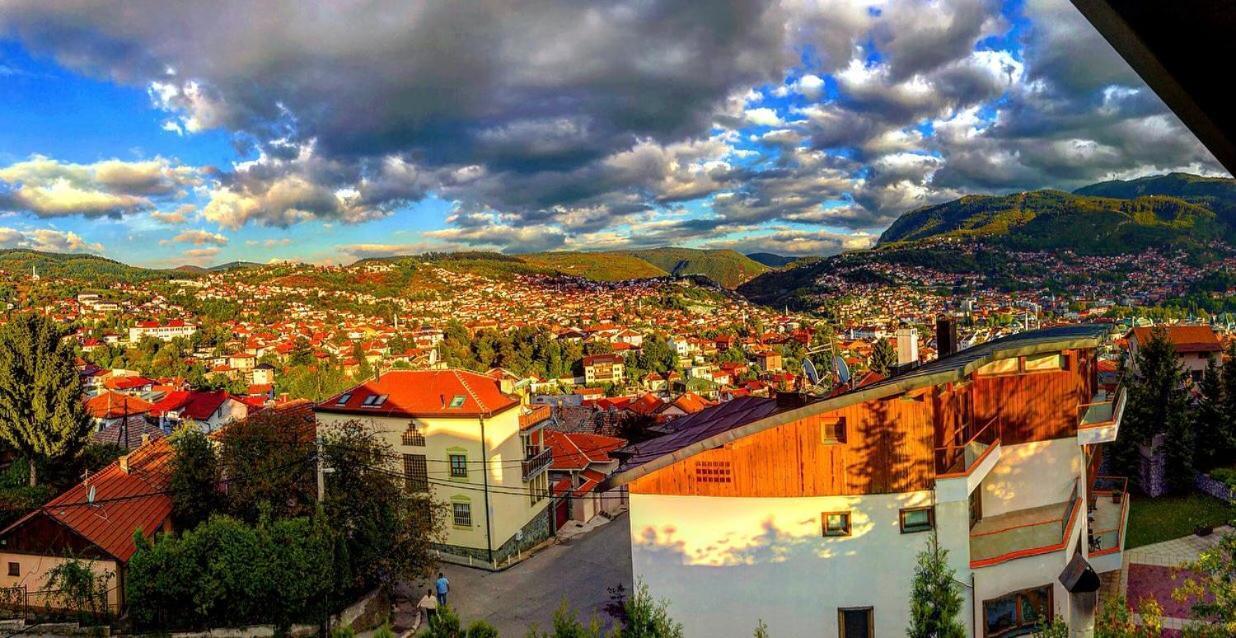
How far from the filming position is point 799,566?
34.2 ft

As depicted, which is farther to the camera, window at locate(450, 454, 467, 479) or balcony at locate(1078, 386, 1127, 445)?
window at locate(450, 454, 467, 479)

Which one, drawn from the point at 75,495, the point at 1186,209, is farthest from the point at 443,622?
the point at 1186,209

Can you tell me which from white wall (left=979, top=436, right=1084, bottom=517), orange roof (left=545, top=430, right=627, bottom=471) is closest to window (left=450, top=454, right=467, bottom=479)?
orange roof (left=545, top=430, right=627, bottom=471)

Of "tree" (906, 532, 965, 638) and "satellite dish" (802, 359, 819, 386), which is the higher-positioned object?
"satellite dish" (802, 359, 819, 386)

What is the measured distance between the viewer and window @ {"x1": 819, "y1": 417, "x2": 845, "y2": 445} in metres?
10.5


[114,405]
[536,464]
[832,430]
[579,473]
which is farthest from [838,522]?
[114,405]

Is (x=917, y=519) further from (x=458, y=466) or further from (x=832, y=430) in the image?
(x=458, y=466)

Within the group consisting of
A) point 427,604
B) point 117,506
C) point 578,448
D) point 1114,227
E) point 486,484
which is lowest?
point 427,604

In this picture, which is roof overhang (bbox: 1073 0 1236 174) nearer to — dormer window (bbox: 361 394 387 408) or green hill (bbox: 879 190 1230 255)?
dormer window (bbox: 361 394 387 408)

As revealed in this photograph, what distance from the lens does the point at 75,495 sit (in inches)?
712

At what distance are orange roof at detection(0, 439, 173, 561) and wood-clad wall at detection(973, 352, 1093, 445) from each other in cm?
1886

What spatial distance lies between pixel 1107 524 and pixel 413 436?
19.9 m

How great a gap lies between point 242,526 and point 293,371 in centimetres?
7277

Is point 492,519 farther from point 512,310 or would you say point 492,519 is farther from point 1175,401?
point 512,310
